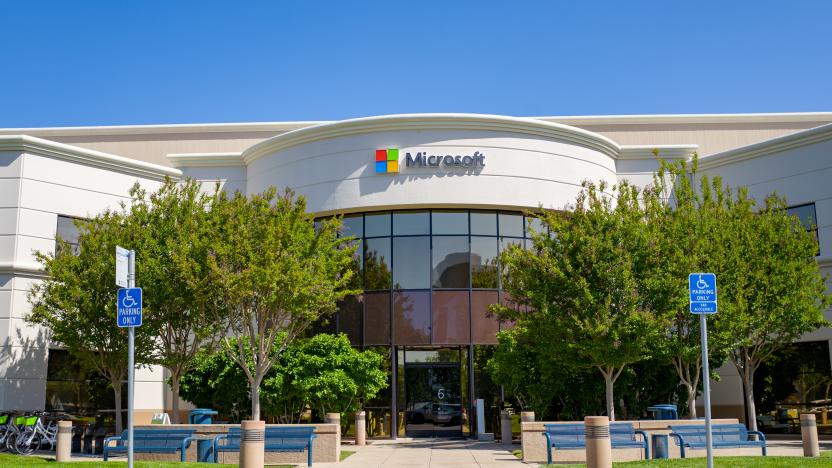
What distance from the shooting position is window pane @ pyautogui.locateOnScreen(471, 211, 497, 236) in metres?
28.2

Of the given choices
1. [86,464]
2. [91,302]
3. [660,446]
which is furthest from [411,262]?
[86,464]

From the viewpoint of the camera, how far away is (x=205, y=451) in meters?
19.8

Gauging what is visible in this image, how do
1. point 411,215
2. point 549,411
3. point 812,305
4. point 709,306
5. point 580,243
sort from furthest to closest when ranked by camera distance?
point 411,215 → point 549,411 → point 812,305 → point 580,243 → point 709,306

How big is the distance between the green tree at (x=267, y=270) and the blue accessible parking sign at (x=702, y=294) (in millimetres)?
11598

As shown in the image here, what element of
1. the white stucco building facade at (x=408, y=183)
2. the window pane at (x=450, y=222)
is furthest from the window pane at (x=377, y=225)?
the window pane at (x=450, y=222)

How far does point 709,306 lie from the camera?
12.7 metres

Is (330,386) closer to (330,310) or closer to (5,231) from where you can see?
(330,310)

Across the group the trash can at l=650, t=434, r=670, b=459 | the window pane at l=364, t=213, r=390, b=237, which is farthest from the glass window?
the trash can at l=650, t=434, r=670, b=459

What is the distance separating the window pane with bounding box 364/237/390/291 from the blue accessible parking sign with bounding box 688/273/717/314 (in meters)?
16.0

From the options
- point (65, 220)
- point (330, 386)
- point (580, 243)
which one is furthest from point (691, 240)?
point (65, 220)

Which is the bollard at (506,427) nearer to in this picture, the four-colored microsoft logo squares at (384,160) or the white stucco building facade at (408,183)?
the white stucco building facade at (408,183)

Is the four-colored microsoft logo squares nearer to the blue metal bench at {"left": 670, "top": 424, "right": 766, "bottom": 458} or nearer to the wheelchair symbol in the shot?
the blue metal bench at {"left": 670, "top": 424, "right": 766, "bottom": 458}

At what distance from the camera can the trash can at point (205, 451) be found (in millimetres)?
19781

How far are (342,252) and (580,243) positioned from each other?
6.94m
